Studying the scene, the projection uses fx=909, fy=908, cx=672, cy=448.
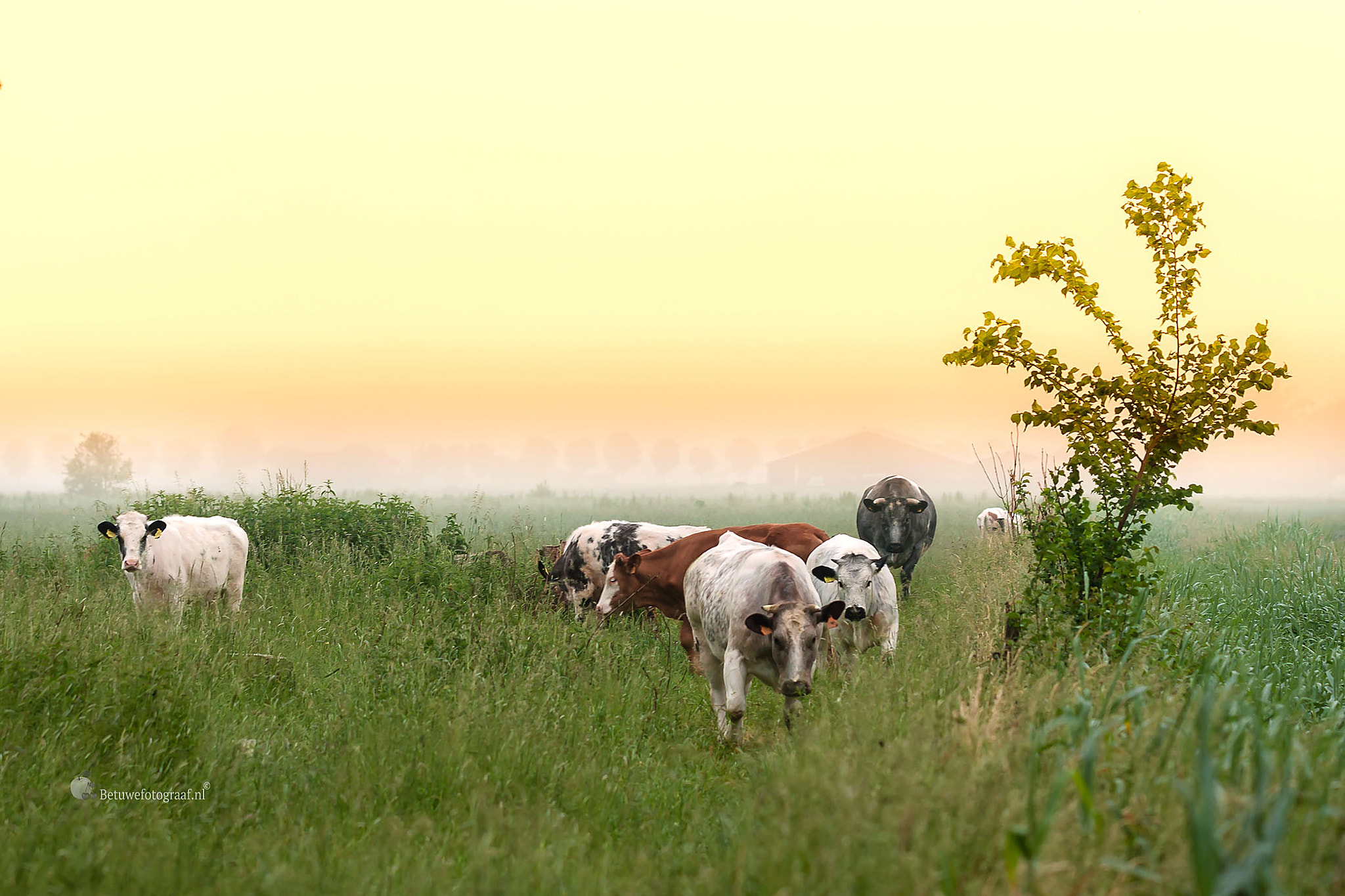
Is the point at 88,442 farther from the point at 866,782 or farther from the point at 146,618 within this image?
the point at 866,782

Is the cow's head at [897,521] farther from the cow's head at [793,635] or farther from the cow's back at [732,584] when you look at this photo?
the cow's head at [793,635]

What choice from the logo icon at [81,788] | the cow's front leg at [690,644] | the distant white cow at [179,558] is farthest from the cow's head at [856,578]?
the distant white cow at [179,558]

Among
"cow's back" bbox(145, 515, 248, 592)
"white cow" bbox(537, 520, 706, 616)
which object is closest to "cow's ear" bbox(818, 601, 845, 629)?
"white cow" bbox(537, 520, 706, 616)

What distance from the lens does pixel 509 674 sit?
7535mm

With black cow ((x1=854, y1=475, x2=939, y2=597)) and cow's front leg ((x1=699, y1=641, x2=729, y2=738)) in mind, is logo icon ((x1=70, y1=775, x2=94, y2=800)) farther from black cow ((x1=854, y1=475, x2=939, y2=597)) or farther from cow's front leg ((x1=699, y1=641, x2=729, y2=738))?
black cow ((x1=854, y1=475, x2=939, y2=597))

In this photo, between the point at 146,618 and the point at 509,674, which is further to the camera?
the point at 146,618

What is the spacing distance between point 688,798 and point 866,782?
190cm

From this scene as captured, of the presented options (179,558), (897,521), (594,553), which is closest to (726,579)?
(594,553)

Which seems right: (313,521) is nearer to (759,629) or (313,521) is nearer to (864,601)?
(864,601)

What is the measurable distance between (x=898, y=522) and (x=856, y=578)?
7036 mm

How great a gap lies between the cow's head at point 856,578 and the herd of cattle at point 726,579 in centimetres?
1

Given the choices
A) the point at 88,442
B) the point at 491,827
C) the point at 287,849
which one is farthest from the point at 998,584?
the point at 88,442

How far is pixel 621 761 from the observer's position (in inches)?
240

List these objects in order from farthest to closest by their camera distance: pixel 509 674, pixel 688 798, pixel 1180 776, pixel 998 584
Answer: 1. pixel 998 584
2. pixel 509 674
3. pixel 688 798
4. pixel 1180 776
